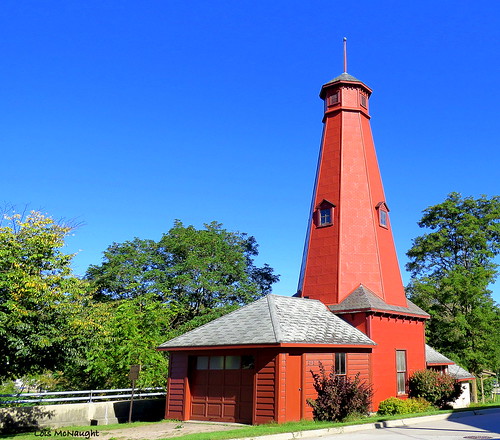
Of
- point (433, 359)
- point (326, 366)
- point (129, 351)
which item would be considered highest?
point (433, 359)

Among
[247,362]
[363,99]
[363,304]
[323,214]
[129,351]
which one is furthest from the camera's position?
[363,99]

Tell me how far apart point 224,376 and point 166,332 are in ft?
44.5

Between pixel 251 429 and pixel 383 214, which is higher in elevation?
pixel 383 214

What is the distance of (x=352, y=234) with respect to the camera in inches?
874

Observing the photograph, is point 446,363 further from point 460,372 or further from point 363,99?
point 363,99

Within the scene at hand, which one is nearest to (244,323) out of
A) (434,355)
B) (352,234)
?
(352,234)

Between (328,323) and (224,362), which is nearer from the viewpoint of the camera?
(224,362)

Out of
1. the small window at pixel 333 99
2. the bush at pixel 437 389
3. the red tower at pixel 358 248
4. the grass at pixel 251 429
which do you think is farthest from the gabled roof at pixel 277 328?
the small window at pixel 333 99

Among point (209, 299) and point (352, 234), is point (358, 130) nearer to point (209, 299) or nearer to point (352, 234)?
point (352, 234)

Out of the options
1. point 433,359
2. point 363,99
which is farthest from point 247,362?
point 363,99

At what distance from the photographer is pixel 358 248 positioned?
21984mm

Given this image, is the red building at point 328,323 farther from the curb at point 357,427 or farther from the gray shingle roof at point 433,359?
the gray shingle roof at point 433,359

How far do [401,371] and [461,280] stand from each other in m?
13.0

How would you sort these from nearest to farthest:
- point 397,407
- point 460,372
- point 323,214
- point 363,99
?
point 397,407
point 323,214
point 363,99
point 460,372
